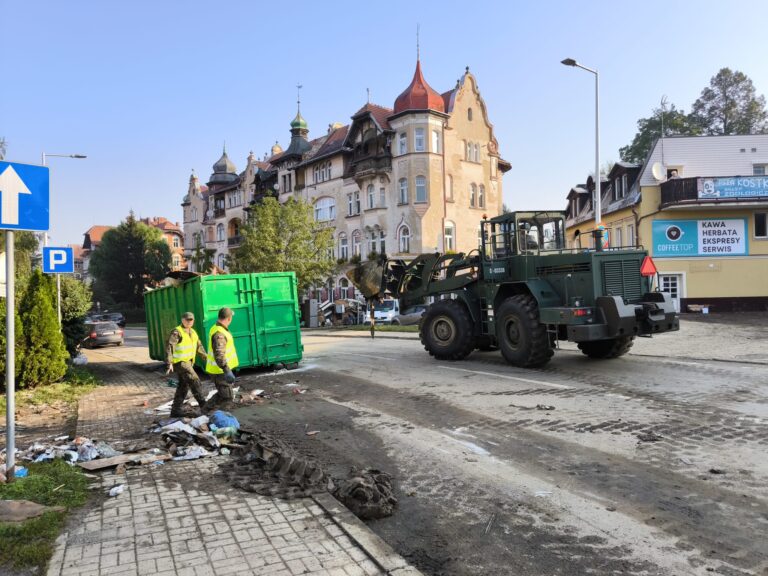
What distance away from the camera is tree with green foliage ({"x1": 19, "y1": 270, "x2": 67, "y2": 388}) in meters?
11.3

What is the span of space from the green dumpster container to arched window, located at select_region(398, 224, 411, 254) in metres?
25.8

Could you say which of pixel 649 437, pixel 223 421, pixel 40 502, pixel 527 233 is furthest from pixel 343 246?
pixel 40 502

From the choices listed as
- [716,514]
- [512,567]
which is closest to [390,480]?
[512,567]

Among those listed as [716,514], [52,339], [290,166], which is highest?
[290,166]

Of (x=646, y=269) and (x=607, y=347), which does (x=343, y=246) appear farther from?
(x=646, y=269)

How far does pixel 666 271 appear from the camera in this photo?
2955cm

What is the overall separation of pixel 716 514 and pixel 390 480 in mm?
2687

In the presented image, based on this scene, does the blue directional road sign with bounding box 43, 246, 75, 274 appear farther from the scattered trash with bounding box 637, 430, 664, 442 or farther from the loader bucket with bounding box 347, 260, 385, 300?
the scattered trash with bounding box 637, 430, 664, 442

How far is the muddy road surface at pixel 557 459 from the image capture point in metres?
3.91

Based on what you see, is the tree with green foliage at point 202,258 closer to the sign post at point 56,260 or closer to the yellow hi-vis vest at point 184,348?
the sign post at point 56,260

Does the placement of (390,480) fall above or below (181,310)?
below

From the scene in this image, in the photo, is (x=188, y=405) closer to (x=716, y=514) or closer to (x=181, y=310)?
(x=181, y=310)

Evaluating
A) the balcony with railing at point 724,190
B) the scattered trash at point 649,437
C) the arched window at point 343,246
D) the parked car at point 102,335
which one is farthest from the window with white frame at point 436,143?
the scattered trash at point 649,437

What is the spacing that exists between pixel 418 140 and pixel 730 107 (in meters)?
30.8
